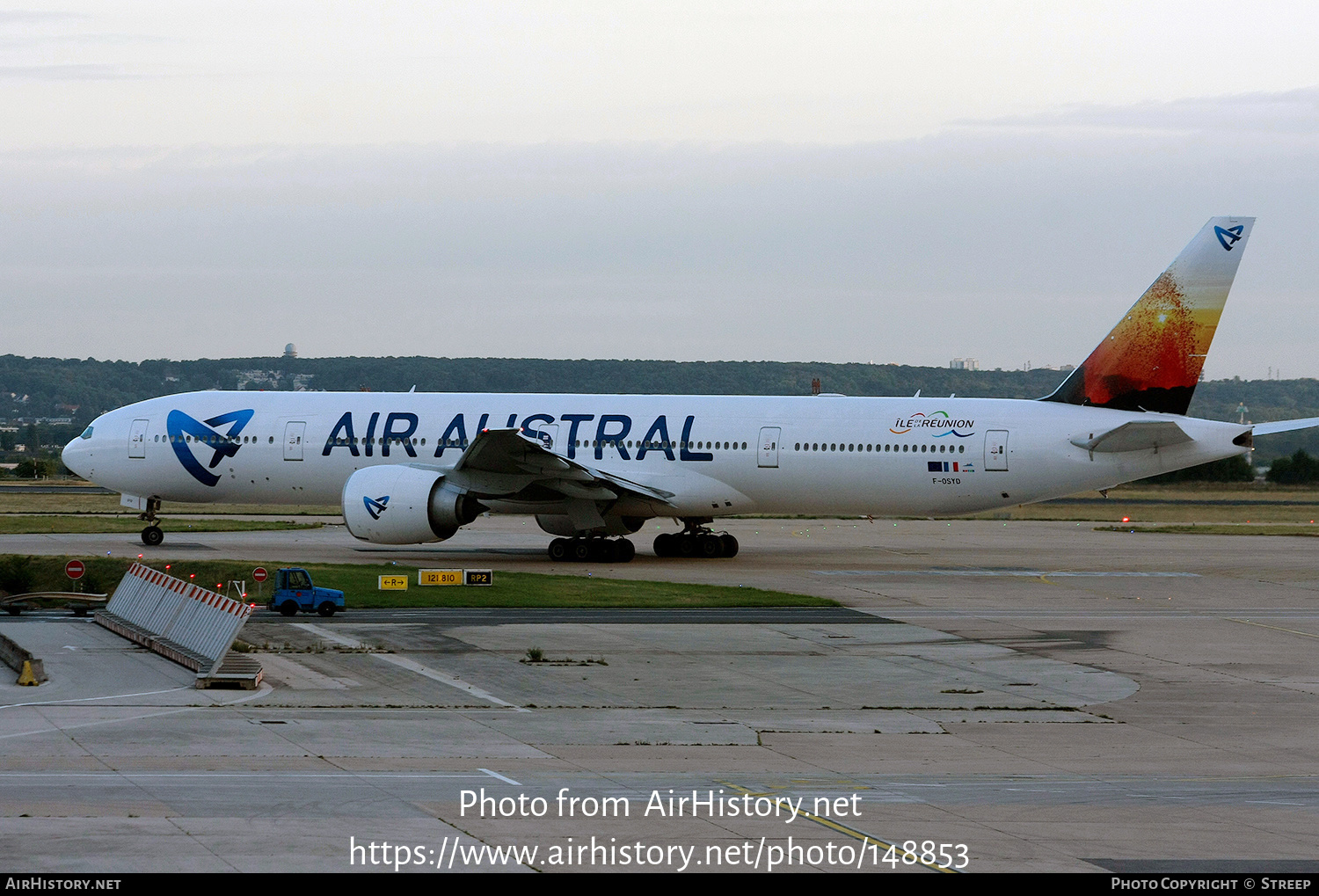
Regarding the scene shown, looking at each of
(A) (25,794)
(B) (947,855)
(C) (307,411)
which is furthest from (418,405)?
(B) (947,855)

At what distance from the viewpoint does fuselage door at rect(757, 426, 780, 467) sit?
35.5m

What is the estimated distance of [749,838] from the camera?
35.8 feet

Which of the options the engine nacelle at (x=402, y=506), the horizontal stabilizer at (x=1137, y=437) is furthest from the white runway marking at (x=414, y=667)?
the horizontal stabilizer at (x=1137, y=437)

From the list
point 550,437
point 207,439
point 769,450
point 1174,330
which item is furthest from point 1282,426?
point 207,439

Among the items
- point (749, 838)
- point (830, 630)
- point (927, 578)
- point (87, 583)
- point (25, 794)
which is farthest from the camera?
point (927, 578)

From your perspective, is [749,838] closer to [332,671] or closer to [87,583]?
[332,671]

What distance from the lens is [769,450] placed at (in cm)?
3559

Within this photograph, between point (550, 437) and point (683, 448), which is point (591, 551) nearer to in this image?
point (550, 437)

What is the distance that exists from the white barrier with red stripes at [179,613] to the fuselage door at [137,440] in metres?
13.5

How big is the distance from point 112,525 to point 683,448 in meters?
20.3

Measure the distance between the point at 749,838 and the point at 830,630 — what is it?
1379cm

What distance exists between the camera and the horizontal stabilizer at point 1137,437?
33.2 m

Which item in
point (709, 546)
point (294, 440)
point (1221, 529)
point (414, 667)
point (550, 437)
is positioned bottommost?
point (414, 667)
